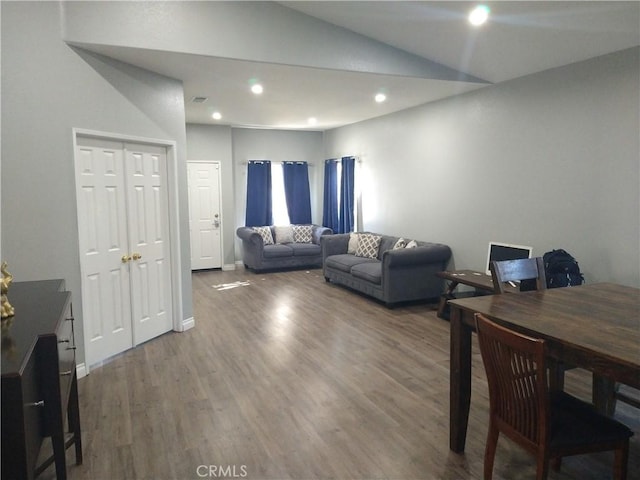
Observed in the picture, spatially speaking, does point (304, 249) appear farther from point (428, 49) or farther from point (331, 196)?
point (428, 49)

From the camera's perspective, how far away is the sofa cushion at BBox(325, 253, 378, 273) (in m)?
6.11

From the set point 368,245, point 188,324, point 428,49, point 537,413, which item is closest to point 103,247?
point 188,324

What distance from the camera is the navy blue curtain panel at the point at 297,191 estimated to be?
8539 millimetres

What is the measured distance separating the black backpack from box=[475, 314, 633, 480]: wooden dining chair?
199cm

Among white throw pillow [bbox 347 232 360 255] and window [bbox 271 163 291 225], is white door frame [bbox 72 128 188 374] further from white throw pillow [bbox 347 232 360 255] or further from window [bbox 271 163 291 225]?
window [bbox 271 163 291 225]

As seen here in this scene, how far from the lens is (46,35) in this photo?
3090 mm

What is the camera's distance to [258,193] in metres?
8.25

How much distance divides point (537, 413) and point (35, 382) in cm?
195

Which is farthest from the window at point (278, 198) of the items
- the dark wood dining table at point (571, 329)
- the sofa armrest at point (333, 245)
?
the dark wood dining table at point (571, 329)

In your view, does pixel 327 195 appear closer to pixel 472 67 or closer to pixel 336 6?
pixel 472 67

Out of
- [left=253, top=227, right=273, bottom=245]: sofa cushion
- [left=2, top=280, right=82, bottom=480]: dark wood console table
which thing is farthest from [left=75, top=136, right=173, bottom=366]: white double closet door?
[left=253, top=227, right=273, bottom=245]: sofa cushion

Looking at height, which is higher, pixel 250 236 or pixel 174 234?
pixel 174 234

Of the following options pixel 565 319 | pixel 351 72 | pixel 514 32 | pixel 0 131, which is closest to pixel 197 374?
pixel 0 131

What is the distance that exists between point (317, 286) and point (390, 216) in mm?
1556
